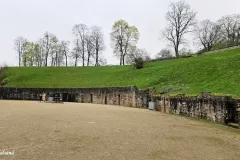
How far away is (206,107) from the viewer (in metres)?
15.0

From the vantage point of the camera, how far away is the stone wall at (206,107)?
44.3 ft

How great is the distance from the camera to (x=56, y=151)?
7.28 meters

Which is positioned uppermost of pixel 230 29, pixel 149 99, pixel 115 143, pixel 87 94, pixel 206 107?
pixel 230 29

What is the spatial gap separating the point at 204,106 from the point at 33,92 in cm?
2999

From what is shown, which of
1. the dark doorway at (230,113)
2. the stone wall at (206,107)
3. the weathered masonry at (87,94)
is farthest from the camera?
the weathered masonry at (87,94)

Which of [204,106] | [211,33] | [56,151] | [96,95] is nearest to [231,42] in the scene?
[211,33]

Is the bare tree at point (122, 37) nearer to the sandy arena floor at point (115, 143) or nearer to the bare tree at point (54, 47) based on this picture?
the bare tree at point (54, 47)

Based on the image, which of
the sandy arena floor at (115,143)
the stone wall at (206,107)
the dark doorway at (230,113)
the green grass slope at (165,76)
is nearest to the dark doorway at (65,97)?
the green grass slope at (165,76)

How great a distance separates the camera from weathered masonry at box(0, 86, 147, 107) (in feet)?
89.0

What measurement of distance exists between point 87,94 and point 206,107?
851 inches

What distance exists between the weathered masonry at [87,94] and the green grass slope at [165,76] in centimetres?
280

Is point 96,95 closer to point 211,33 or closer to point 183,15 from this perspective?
point 183,15

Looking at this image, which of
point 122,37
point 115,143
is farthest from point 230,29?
point 115,143

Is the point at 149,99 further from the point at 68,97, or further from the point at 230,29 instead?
the point at 230,29
